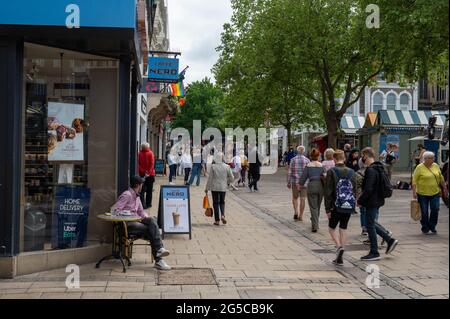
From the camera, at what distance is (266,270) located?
8.08 meters

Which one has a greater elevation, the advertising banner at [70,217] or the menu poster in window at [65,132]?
the menu poster in window at [65,132]

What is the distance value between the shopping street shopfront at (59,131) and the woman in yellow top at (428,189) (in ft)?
19.6

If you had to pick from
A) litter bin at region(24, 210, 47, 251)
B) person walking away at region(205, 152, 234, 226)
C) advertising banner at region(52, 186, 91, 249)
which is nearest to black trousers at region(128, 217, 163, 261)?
advertising banner at region(52, 186, 91, 249)

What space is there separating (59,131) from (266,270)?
3.45m

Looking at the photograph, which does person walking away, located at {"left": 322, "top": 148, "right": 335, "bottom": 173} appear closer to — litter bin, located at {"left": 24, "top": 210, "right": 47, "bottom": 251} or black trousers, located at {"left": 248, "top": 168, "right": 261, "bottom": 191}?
litter bin, located at {"left": 24, "top": 210, "right": 47, "bottom": 251}

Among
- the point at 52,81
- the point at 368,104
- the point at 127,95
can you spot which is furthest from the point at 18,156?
the point at 368,104

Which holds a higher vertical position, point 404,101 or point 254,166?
point 404,101

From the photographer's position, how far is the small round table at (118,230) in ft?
26.0

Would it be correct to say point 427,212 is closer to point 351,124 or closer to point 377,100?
point 351,124

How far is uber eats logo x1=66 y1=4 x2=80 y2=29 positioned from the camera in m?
7.34

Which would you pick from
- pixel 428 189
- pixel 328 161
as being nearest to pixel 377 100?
pixel 328 161

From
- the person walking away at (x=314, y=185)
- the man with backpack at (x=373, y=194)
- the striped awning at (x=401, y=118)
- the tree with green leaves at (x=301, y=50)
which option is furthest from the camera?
the striped awning at (x=401, y=118)

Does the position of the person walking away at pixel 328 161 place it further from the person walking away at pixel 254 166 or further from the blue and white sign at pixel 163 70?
the person walking away at pixel 254 166

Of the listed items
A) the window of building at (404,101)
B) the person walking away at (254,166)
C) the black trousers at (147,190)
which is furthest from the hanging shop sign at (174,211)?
the window of building at (404,101)
